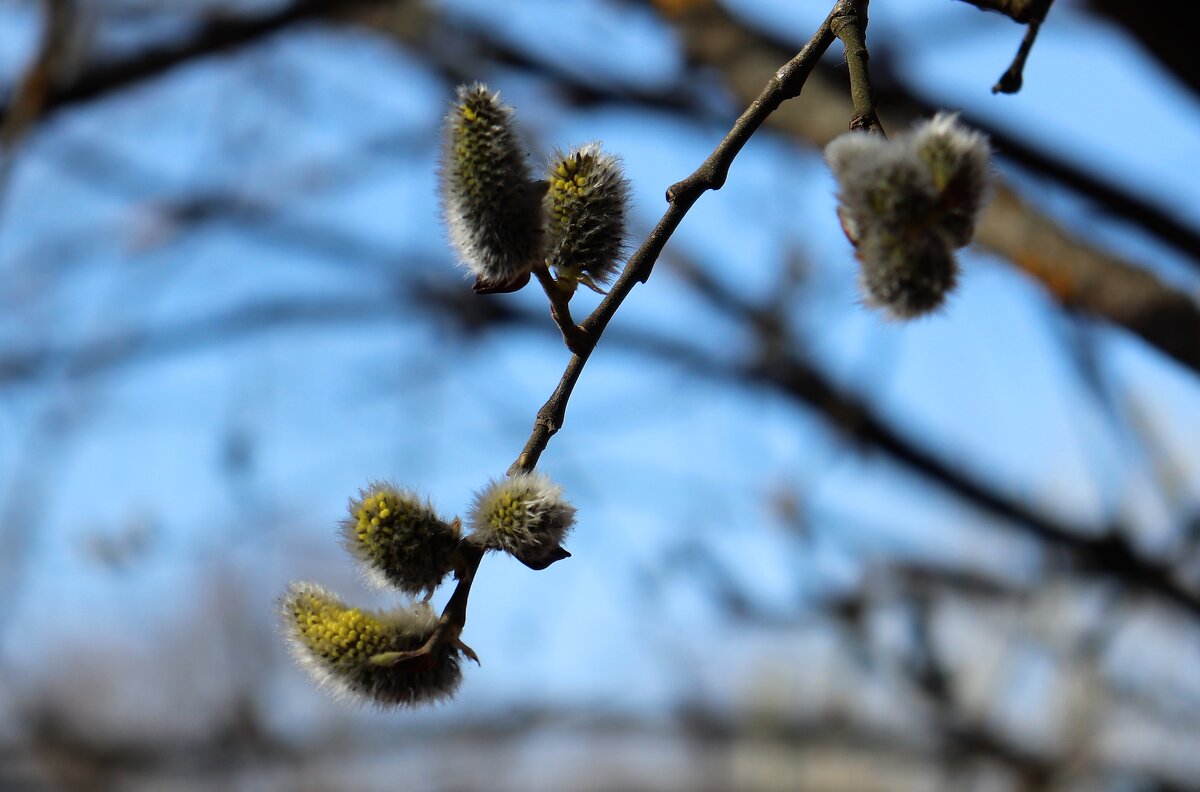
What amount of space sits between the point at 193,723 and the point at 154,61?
23.8 feet

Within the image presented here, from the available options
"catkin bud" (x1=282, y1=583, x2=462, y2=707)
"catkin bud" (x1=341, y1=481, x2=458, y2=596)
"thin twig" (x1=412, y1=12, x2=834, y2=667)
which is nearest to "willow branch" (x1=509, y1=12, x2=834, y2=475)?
"thin twig" (x1=412, y1=12, x2=834, y2=667)

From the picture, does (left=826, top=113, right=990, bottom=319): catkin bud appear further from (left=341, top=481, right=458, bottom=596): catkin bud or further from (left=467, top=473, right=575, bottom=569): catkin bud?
(left=341, top=481, right=458, bottom=596): catkin bud

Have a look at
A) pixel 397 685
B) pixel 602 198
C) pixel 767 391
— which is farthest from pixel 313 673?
pixel 767 391

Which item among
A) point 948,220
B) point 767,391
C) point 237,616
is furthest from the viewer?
point 237,616

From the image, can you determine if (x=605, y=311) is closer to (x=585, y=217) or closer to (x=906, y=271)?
(x=585, y=217)

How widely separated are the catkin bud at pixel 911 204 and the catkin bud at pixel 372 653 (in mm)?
671

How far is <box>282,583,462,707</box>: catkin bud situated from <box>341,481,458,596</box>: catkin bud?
4 centimetres

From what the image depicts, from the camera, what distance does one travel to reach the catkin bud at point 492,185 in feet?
4.45

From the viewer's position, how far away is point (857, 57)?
133 centimetres

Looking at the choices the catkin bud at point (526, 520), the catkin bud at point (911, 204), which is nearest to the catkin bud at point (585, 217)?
the catkin bud at point (526, 520)

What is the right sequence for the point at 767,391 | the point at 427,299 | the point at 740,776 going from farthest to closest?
1. the point at 740,776
2. the point at 427,299
3. the point at 767,391

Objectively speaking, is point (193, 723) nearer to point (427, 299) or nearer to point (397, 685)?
point (427, 299)

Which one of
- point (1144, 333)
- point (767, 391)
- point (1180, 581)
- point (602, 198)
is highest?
point (767, 391)

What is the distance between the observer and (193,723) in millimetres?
10281
